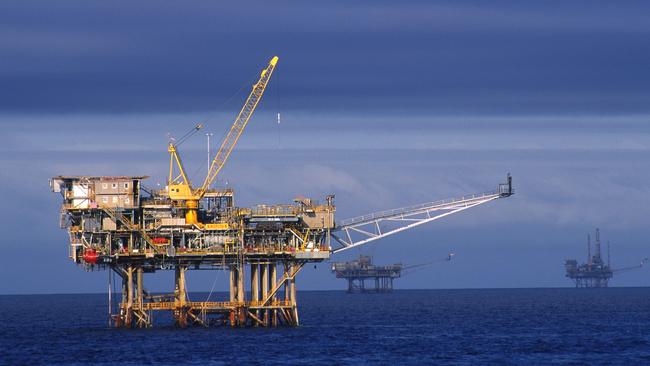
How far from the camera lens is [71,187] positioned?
124938 mm

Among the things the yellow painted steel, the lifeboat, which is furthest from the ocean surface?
the yellow painted steel

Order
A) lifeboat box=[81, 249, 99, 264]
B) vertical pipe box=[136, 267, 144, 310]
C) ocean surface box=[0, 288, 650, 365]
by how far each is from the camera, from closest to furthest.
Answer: ocean surface box=[0, 288, 650, 365]
lifeboat box=[81, 249, 99, 264]
vertical pipe box=[136, 267, 144, 310]

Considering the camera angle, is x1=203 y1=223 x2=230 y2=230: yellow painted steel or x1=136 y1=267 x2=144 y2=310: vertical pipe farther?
x1=136 y1=267 x2=144 y2=310: vertical pipe

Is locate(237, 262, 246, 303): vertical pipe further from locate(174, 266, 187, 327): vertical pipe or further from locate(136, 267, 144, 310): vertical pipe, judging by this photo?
locate(136, 267, 144, 310): vertical pipe

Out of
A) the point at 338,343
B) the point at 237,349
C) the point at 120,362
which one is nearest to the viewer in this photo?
the point at 120,362

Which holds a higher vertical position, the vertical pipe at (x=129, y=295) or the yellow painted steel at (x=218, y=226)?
the yellow painted steel at (x=218, y=226)

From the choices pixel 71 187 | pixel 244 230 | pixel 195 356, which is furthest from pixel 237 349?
pixel 71 187

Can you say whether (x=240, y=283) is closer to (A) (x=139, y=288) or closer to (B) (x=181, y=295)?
(B) (x=181, y=295)

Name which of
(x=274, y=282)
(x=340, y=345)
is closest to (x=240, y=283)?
(x=274, y=282)

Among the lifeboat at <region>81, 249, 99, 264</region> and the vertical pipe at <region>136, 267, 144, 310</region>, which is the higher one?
the lifeboat at <region>81, 249, 99, 264</region>

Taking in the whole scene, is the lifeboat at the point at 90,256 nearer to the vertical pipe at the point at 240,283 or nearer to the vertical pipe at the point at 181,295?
the vertical pipe at the point at 181,295

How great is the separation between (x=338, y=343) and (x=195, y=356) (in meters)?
15.8

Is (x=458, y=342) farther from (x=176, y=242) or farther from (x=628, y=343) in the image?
(x=176, y=242)

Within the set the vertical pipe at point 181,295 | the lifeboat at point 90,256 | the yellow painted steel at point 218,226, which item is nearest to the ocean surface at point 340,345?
the vertical pipe at point 181,295
